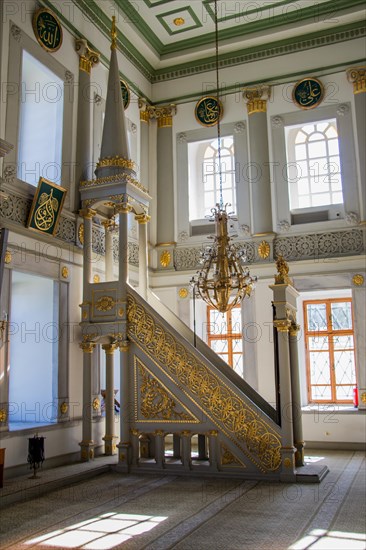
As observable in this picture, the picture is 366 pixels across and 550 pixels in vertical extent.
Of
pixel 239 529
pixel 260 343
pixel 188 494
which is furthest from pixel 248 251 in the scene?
pixel 239 529

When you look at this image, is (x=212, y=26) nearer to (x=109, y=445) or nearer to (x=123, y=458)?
(x=109, y=445)

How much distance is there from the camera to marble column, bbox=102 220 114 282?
28.2ft

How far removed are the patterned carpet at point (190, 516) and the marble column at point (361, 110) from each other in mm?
5021

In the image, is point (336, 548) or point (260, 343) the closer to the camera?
point (336, 548)

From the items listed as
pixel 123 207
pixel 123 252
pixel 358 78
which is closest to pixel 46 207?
pixel 123 207

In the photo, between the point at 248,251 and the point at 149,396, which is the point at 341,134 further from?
the point at 149,396

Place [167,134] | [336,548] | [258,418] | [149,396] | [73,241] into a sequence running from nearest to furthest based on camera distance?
[336,548] → [258,418] → [149,396] → [73,241] → [167,134]

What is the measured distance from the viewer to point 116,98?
27.5 feet

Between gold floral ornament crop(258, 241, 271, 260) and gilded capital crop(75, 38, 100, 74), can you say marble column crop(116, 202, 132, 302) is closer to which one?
gilded capital crop(75, 38, 100, 74)

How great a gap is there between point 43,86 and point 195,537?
21.1ft

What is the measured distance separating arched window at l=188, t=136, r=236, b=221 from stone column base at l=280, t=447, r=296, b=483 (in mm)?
5469

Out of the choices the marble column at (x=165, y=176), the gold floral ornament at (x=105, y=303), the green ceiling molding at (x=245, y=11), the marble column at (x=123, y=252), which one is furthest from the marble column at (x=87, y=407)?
the green ceiling molding at (x=245, y=11)

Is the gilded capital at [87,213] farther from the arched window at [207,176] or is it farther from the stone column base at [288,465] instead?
the stone column base at [288,465]

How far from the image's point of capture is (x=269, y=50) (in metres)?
10.5
